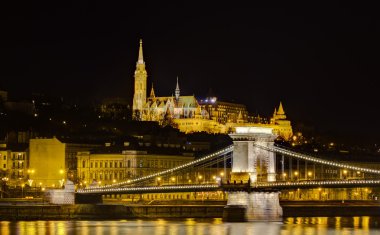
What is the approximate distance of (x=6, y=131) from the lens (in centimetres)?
12938

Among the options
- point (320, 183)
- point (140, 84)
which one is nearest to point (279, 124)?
point (140, 84)

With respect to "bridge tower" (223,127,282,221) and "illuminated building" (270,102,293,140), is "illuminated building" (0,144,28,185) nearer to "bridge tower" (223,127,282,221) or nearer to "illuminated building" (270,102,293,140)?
"bridge tower" (223,127,282,221)

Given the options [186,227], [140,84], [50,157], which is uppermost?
[140,84]

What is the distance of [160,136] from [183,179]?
3501 cm

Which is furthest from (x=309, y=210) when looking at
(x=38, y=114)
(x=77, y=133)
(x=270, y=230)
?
(x=38, y=114)

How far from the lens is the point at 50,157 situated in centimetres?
11025

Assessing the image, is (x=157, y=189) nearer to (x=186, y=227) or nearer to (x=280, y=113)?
(x=186, y=227)

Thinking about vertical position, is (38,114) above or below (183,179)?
above

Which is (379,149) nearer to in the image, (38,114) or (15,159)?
(38,114)

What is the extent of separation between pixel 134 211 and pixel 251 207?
10.2 meters

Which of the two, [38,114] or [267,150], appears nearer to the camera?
[267,150]

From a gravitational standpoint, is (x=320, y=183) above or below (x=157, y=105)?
below

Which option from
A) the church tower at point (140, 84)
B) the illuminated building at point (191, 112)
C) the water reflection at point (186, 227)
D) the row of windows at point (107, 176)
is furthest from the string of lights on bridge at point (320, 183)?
the church tower at point (140, 84)

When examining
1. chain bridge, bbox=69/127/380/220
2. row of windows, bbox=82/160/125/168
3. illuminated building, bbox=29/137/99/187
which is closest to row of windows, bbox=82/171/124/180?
row of windows, bbox=82/160/125/168
